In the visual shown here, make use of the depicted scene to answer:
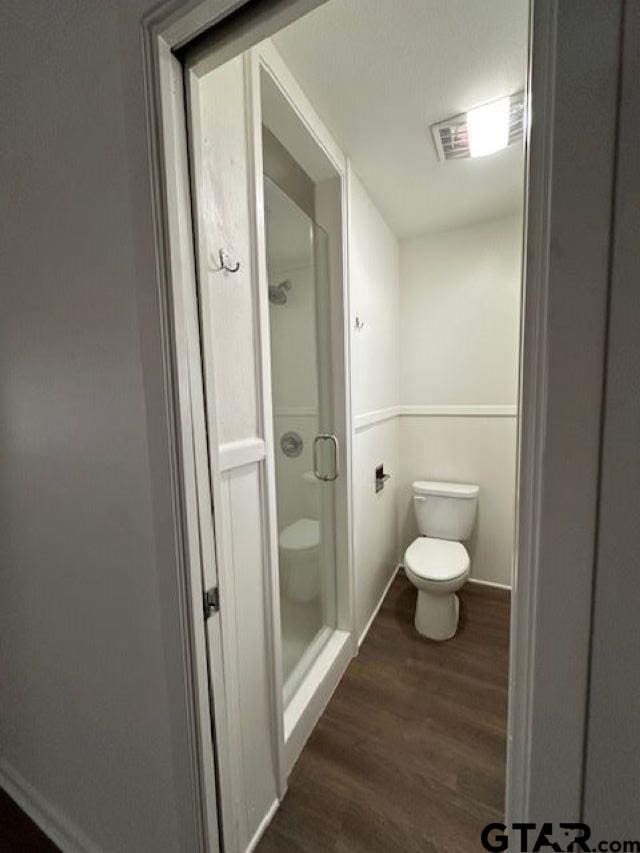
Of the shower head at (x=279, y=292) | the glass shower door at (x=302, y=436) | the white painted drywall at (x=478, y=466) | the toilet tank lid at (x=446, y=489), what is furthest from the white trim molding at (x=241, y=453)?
the white painted drywall at (x=478, y=466)

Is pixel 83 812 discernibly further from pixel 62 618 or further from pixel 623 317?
pixel 623 317

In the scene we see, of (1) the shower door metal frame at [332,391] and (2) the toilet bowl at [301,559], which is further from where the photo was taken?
(2) the toilet bowl at [301,559]

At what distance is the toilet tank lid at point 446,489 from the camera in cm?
227

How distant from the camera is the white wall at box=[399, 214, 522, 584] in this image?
2268mm

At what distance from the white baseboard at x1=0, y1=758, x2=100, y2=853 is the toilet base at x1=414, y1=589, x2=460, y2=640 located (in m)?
1.60

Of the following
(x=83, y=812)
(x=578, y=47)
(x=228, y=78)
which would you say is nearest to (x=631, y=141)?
(x=578, y=47)

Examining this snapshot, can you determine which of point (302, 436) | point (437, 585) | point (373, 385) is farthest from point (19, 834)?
point (373, 385)

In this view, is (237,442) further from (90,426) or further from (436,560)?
(436,560)

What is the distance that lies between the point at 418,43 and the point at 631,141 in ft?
3.72

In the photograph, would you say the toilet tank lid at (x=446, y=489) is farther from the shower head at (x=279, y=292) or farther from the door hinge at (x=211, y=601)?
the door hinge at (x=211, y=601)

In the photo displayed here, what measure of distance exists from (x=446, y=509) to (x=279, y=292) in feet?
5.81

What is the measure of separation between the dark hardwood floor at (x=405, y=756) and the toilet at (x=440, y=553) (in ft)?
0.44

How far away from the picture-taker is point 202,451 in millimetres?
753

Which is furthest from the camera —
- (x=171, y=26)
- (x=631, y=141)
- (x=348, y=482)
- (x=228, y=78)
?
(x=348, y=482)
